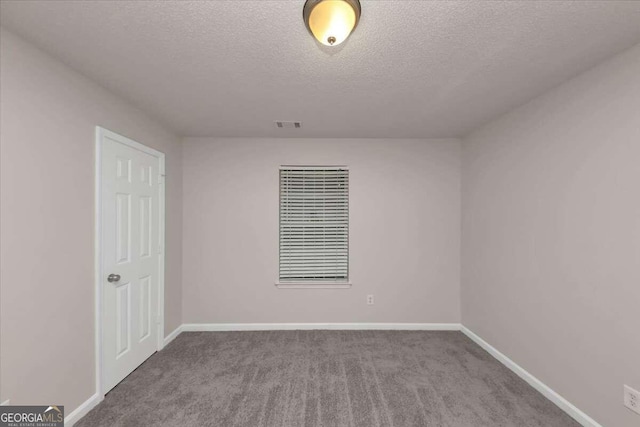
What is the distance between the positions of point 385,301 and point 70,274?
10.4 feet

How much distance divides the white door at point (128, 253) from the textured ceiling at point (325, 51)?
0.54 meters

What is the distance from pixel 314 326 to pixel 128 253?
7.34 ft

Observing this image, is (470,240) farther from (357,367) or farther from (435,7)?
(435,7)

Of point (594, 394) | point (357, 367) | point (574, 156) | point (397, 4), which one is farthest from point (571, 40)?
point (357, 367)

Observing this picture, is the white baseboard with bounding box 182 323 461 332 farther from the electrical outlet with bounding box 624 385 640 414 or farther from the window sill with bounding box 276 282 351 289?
the electrical outlet with bounding box 624 385 640 414

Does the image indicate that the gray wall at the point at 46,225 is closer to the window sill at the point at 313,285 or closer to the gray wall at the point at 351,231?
the gray wall at the point at 351,231

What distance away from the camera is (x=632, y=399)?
67.4 inches

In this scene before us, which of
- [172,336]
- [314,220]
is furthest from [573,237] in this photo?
[172,336]

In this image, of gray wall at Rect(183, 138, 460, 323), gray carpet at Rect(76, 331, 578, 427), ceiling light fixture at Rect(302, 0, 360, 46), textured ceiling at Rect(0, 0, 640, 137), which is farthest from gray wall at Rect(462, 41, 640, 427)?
ceiling light fixture at Rect(302, 0, 360, 46)

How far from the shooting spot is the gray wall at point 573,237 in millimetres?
1752

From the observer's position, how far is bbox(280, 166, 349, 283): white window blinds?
376cm

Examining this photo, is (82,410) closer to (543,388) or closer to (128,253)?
(128,253)

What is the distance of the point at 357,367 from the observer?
2727 millimetres

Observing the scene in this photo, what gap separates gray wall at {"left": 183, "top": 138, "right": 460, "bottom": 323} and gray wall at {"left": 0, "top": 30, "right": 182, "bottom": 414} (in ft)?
4.92
